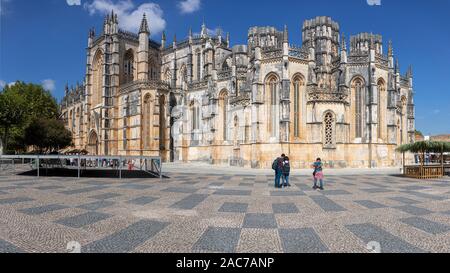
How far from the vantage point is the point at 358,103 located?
88.7 feet

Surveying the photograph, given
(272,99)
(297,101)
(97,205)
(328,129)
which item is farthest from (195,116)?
(97,205)

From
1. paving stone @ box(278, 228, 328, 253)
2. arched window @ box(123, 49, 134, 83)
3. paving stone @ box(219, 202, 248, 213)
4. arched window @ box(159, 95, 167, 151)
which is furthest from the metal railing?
arched window @ box(123, 49, 134, 83)

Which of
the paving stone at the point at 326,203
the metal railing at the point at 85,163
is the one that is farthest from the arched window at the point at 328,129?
the paving stone at the point at 326,203

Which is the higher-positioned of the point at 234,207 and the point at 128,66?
the point at 128,66

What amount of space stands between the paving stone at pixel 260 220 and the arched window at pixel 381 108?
2563 cm

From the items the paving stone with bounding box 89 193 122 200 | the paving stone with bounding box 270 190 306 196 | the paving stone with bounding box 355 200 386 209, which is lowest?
the paving stone with bounding box 270 190 306 196

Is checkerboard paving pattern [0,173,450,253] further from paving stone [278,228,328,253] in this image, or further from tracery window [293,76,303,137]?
tracery window [293,76,303,137]

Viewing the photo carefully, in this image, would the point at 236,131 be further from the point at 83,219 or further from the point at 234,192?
the point at 83,219

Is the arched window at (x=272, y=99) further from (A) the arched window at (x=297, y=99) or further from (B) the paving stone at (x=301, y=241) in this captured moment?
(B) the paving stone at (x=301, y=241)

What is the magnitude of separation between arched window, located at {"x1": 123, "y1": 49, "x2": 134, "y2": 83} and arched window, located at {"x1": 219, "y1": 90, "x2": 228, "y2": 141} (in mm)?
20824

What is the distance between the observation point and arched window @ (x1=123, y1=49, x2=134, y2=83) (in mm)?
44312

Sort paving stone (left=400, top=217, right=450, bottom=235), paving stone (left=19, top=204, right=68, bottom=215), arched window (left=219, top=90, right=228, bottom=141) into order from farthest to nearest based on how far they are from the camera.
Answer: arched window (left=219, top=90, right=228, bottom=141) < paving stone (left=19, top=204, right=68, bottom=215) < paving stone (left=400, top=217, right=450, bottom=235)

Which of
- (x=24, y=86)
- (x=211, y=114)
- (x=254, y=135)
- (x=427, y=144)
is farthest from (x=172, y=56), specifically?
(x=427, y=144)

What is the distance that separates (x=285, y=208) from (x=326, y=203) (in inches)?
62.8
